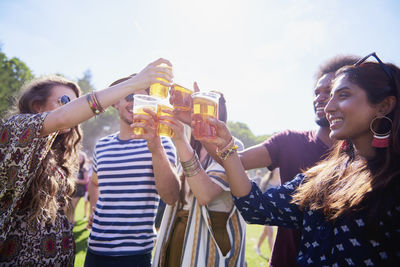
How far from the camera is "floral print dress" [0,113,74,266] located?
1.50m

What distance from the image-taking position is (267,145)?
7.79 ft

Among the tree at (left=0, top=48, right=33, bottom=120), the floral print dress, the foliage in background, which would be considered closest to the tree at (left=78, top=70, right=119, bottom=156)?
the foliage in background

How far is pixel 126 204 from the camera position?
7.23 feet

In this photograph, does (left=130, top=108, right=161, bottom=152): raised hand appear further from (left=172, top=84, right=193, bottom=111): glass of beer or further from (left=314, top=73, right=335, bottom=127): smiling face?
(left=314, top=73, right=335, bottom=127): smiling face

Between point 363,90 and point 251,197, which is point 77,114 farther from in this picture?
point 363,90

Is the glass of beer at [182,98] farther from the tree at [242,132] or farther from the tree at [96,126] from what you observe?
the tree at [242,132]

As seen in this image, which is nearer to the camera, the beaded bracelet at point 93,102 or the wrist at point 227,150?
the beaded bracelet at point 93,102

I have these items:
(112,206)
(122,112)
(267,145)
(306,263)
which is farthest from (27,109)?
(306,263)

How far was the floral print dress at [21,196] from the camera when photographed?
150 cm

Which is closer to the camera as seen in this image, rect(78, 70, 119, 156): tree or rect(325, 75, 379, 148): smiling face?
rect(325, 75, 379, 148): smiling face

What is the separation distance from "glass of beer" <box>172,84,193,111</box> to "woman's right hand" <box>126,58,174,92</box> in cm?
14

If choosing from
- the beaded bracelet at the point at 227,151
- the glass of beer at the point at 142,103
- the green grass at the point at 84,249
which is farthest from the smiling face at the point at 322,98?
the green grass at the point at 84,249

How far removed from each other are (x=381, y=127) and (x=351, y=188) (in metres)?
0.47

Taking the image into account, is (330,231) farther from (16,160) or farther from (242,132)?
(242,132)
